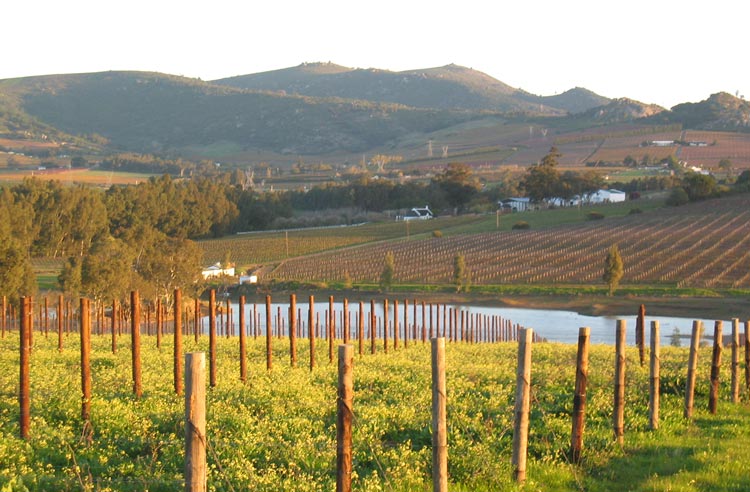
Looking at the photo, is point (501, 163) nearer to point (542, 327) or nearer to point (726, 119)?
point (726, 119)

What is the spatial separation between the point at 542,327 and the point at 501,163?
106856 millimetres

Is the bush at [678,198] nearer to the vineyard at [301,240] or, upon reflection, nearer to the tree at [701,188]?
the tree at [701,188]

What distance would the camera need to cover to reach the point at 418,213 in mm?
109750

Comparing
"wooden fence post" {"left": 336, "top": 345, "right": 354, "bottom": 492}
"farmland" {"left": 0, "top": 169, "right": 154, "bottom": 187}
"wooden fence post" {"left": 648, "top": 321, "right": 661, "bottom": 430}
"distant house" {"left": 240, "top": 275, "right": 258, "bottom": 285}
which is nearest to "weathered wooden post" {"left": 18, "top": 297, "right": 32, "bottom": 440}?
"wooden fence post" {"left": 336, "top": 345, "right": 354, "bottom": 492}

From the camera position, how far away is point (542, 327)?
163 ft

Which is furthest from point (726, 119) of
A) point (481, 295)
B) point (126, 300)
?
point (126, 300)

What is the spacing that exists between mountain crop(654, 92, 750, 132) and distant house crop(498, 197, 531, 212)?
77.1m

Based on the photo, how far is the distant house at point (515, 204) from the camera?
363ft

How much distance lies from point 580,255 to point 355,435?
6410cm

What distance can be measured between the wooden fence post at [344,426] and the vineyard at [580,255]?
5660 centimetres

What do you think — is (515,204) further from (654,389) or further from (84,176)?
(654,389)

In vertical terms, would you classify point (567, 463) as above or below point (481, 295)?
above

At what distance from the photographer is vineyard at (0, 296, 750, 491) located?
7773 mm

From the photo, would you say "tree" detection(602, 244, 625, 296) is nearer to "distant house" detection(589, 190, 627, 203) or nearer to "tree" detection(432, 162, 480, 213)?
"distant house" detection(589, 190, 627, 203)
